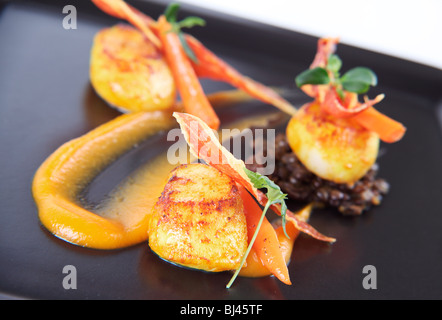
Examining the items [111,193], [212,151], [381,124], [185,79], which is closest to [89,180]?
[111,193]

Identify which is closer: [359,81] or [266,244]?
[266,244]

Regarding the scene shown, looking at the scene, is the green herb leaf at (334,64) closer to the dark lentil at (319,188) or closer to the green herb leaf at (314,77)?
the green herb leaf at (314,77)

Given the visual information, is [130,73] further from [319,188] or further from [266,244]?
[266,244]

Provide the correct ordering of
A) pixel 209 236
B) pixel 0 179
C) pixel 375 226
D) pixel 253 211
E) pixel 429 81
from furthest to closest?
pixel 429 81 → pixel 375 226 → pixel 0 179 → pixel 253 211 → pixel 209 236

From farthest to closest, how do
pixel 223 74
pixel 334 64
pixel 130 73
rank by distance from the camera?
pixel 223 74 < pixel 130 73 < pixel 334 64

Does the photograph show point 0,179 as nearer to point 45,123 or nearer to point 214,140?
point 45,123

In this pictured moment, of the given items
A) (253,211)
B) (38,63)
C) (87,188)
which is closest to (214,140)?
(253,211)
